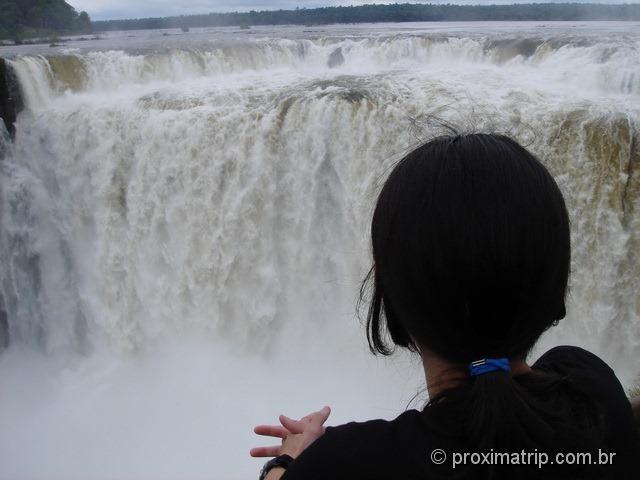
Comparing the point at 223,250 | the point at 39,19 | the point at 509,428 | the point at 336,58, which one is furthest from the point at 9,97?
the point at 39,19

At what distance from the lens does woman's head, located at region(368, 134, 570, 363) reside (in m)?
0.83

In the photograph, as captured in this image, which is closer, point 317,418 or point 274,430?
point 317,418

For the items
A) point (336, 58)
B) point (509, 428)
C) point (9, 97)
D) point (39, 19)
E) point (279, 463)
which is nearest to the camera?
point (509, 428)

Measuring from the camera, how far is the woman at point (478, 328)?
0.79m

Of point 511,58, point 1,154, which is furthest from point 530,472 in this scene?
point 511,58

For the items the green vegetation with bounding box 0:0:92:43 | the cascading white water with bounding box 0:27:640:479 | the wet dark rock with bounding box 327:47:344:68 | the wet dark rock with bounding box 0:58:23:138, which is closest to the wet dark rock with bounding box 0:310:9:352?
the cascading white water with bounding box 0:27:640:479

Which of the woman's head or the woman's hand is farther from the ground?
the woman's head

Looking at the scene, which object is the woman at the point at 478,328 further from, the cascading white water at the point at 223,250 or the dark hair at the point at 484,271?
the cascading white water at the point at 223,250

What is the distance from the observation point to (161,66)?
12.0 meters

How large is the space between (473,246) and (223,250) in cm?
793

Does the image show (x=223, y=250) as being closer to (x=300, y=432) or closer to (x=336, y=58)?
(x=336, y=58)

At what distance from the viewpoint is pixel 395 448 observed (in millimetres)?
798

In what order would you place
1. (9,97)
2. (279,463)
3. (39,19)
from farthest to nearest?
(39,19) → (9,97) → (279,463)

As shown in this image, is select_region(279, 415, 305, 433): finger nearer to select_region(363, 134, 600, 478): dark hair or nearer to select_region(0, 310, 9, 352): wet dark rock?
select_region(363, 134, 600, 478): dark hair
